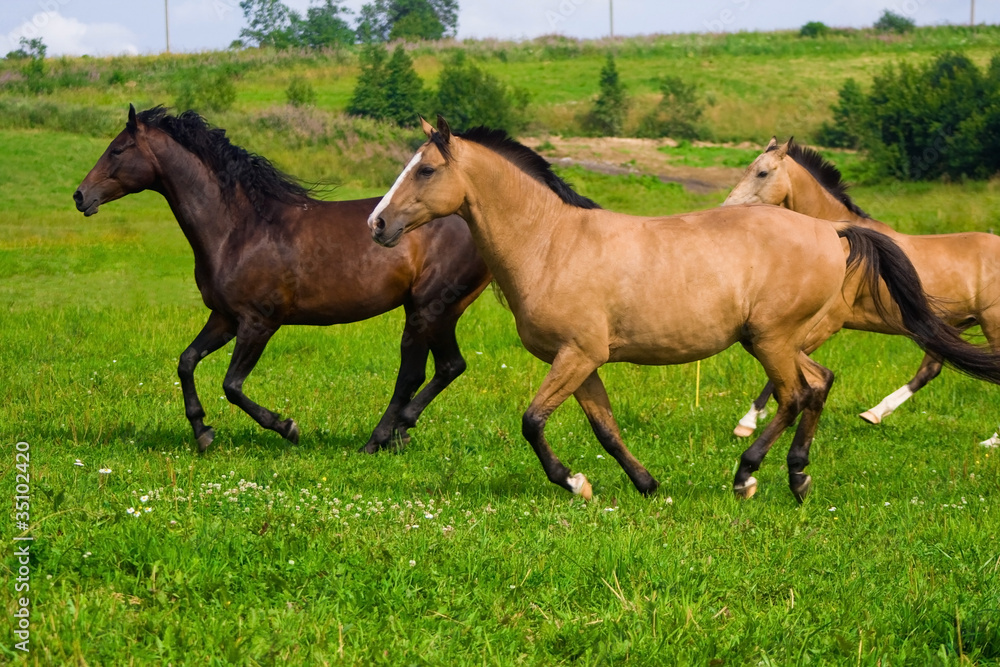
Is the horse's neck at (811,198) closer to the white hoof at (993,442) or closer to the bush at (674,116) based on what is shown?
the white hoof at (993,442)

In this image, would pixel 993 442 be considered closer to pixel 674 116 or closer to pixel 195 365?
pixel 195 365

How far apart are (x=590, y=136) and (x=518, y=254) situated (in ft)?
117

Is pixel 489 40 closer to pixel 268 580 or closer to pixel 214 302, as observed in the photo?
pixel 214 302

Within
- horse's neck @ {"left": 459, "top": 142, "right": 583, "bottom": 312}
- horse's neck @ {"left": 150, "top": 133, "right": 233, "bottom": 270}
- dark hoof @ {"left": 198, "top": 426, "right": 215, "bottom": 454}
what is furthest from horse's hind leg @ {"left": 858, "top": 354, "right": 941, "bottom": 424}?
horse's neck @ {"left": 150, "top": 133, "right": 233, "bottom": 270}

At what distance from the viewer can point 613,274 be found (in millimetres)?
6027

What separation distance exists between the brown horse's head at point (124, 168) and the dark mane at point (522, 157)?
302cm

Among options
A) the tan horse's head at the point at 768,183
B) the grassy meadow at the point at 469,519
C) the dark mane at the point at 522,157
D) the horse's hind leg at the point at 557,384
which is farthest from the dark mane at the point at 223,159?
the tan horse's head at the point at 768,183

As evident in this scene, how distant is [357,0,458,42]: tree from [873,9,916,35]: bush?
26.4 meters

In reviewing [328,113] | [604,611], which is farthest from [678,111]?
[604,611]

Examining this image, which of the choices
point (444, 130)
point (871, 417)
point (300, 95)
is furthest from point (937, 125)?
point (444, 130)

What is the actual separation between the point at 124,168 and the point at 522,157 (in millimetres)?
3463

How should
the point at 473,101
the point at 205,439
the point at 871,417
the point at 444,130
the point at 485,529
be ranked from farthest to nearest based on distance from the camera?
the point at 473,101 → the point at 871,417 → the point at 205,439 → the point at 444,130 → the point at 485,529

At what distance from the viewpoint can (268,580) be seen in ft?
14.3

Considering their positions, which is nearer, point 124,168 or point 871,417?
point 124,168
